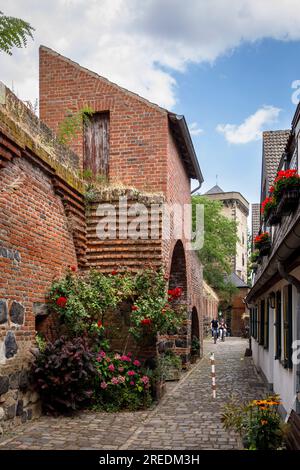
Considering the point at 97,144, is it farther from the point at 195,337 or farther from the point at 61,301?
the point at 195,337

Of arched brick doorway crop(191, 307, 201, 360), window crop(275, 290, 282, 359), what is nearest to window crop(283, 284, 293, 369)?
window crop(275, 290, 282, 359)

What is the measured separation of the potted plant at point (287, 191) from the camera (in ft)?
22.2

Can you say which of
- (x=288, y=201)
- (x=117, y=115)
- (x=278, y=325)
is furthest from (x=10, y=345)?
(x=117, y=115)

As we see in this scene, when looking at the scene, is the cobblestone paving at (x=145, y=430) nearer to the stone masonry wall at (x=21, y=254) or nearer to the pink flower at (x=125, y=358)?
the stone masonry wall at (x=21, y=254)

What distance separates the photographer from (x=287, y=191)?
270 inches

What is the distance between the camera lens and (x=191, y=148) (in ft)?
43.2

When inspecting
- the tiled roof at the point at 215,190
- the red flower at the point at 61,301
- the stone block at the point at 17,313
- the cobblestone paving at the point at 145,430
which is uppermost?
the tiled roof at the point at 215,190

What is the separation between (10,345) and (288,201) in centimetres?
448

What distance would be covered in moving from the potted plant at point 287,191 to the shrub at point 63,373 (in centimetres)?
392

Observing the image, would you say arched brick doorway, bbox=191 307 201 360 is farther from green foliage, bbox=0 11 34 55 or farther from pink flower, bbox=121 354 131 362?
→ green foliage, bbox=0 11 34 55

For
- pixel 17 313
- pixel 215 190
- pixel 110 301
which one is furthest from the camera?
pixel 215 190

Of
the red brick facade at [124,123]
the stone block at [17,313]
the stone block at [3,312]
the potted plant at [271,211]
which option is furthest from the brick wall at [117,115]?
the stone block at [3,312]
